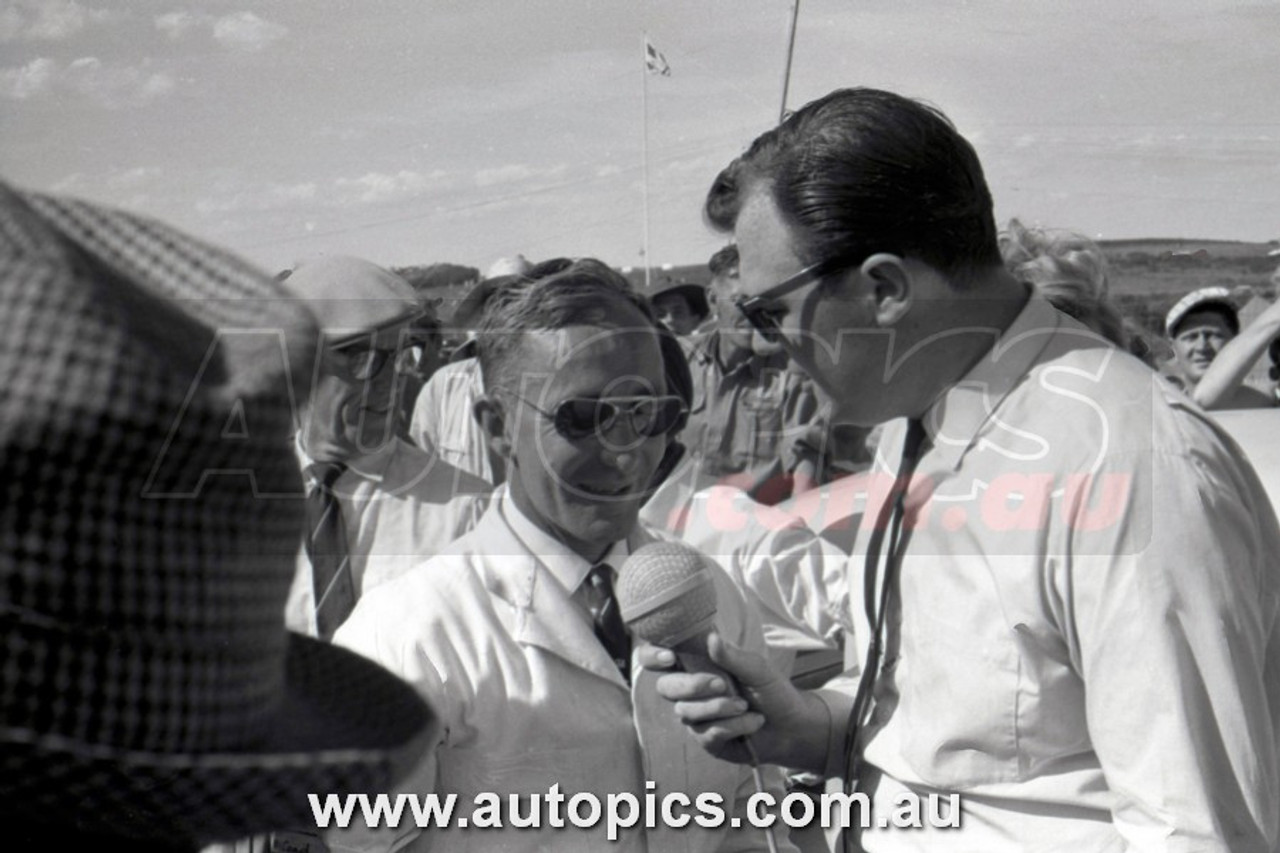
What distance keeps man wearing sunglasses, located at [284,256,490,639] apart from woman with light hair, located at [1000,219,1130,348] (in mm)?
1393

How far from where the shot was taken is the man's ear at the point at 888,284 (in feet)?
6.49

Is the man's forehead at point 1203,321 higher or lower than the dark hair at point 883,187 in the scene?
lower

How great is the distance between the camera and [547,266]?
2.51m

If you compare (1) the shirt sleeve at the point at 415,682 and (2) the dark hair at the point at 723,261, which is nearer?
(1) the shirt sleeve at the point at 415,682

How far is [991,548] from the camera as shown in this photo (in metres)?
1.78

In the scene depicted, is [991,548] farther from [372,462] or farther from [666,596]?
[372,462]

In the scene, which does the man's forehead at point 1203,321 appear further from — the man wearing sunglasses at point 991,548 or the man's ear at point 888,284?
the man's ear at point 888,284

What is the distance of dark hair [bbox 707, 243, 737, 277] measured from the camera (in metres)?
4.55

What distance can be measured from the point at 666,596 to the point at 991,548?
48cm

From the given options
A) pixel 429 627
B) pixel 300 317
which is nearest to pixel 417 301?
pixel 429 627

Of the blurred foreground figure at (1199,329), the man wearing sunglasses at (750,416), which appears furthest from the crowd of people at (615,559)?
the blurred foreground figure at (1199,329)

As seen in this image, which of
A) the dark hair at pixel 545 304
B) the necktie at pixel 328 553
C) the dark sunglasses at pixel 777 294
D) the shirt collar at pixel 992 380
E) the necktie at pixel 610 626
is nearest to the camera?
the shirt collar at pixel 992 380

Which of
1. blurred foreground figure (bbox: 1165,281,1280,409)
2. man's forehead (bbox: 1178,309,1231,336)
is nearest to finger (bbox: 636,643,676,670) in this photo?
blurred foreground figure (bbox: 1165,281,1280,409)

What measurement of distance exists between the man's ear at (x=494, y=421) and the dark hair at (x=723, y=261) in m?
2.16
